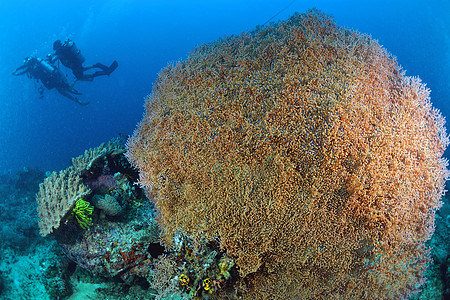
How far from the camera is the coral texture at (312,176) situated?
2900 mm

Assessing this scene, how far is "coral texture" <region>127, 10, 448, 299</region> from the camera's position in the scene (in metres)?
2.90

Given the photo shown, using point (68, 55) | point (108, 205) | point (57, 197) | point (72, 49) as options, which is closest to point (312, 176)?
point (108, 205)

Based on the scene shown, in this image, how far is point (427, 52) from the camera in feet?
177

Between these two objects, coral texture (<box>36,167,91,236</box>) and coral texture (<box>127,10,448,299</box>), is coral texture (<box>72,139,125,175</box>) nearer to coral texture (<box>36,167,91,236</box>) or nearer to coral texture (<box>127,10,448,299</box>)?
coral texture (<box>36,167,91,236</box>)

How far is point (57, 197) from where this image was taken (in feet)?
15.5

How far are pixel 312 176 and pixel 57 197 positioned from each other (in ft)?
16.2

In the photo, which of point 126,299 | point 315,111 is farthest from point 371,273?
point 126,299

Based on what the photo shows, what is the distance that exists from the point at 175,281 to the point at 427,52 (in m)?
74.1

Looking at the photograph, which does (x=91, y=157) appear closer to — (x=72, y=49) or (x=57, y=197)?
(x=57, y=197)

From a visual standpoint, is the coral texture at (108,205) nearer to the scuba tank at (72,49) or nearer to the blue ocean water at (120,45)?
the scuba tank at (72,49)

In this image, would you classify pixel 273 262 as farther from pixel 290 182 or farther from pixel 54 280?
pixel 54 280

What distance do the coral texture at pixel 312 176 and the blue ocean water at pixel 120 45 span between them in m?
32.0

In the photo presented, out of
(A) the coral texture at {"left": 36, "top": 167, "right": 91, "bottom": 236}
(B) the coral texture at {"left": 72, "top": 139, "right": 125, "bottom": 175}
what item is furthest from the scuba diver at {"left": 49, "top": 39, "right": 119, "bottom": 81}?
(A) the coral texture at {"left": 36, "top": 167, "right": 91, "bottom": 236}

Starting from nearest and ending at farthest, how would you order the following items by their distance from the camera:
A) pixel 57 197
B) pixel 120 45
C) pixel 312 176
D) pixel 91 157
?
pixel 312 176
pixel 57 197
pixel 91 157
pixel 120 45
